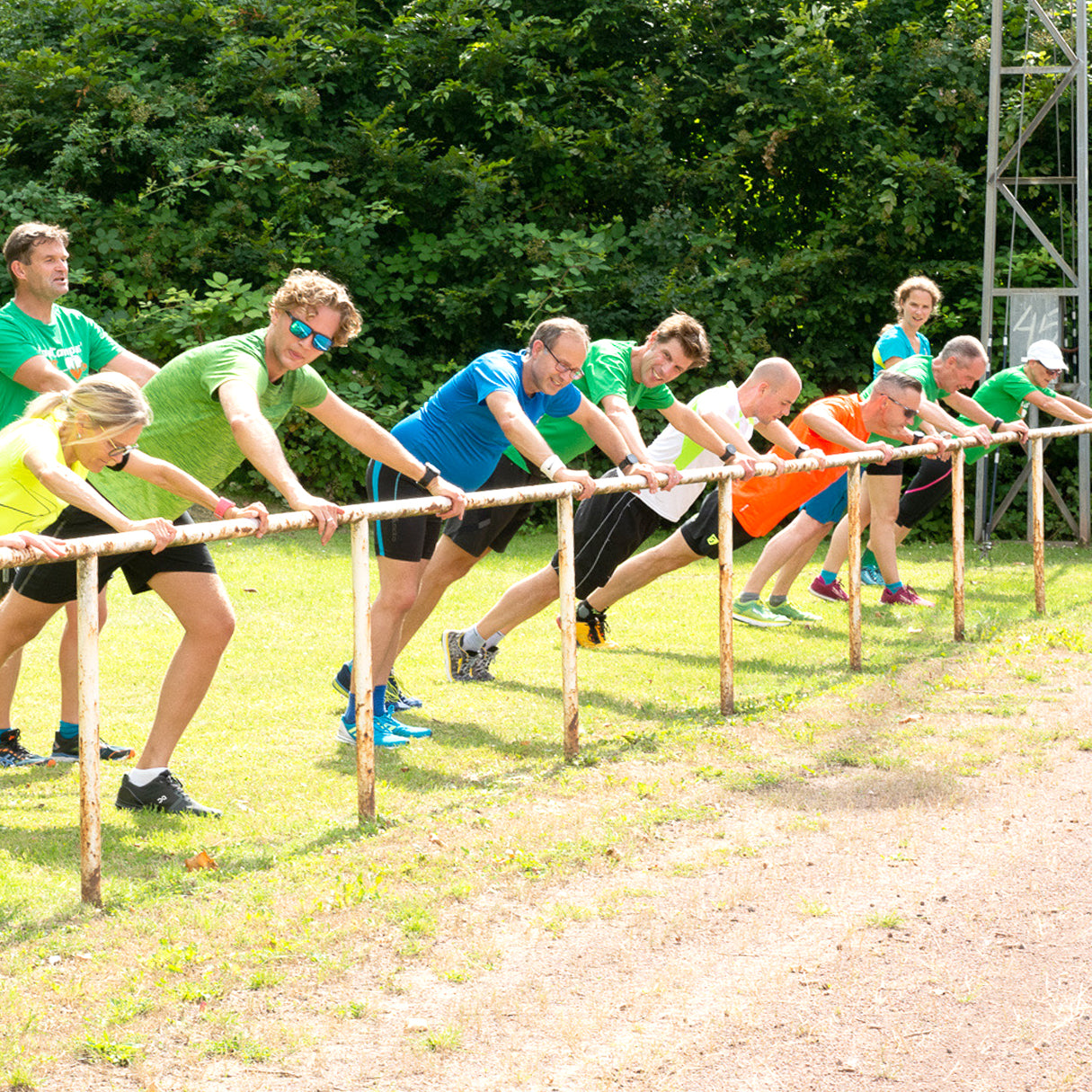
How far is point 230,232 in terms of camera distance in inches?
528

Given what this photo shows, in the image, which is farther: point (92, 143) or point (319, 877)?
point (92, 143)

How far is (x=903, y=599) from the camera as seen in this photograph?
9172mm

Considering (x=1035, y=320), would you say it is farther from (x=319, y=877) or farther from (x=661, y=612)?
(x=319, y=877)

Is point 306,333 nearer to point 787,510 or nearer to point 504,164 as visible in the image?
point 787,510

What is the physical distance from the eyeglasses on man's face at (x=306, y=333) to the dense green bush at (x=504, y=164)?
27.1 feet

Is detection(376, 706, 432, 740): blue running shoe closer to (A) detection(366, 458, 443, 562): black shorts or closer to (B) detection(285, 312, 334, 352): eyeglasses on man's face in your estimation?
(A) detection(366, 458, 443, 562): black shorts

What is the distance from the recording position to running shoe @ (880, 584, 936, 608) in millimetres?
9133

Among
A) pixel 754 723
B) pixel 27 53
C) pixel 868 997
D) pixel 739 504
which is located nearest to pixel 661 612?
pixel 739 504

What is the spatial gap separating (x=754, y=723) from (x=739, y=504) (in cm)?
223

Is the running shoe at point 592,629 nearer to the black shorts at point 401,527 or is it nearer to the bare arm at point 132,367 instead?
the black shorts at point 401,527

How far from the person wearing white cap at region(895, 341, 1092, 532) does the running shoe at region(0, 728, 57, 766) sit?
20.8 ft

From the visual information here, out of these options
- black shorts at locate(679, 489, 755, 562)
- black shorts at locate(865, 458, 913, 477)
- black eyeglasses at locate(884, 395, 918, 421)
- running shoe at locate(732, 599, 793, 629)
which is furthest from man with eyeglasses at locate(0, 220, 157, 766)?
black shorts at locate(865, 458, 913, 477)

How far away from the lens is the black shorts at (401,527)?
571cm

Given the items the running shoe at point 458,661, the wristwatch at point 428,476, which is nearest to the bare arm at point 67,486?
the wristwatch at point 428,476
